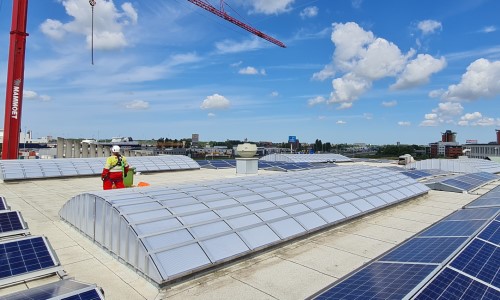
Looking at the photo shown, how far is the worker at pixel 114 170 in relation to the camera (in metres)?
15.9

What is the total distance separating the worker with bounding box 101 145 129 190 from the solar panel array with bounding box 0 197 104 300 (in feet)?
21.7

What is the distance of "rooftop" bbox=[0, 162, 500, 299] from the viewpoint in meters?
8.24

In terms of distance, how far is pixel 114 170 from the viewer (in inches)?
640

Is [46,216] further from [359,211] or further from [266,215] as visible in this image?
[359,211]

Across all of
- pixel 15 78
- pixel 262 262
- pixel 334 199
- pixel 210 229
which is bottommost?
pixel 262 262

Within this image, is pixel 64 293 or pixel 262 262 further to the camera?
pixel 262 262

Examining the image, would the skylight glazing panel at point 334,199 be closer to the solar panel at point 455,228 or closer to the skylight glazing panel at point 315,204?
the skylight glazing panel at point 315,204

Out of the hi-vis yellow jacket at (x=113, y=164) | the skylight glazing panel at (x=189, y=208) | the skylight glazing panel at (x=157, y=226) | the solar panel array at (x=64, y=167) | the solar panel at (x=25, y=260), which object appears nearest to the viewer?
the solar panel at (x=25, y=260)

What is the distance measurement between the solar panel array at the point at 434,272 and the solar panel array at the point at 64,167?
31.0 metres

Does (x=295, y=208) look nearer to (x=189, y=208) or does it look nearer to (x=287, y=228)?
(x=287, y=228)

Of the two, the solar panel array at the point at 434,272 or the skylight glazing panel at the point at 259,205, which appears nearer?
the solar panel array at the point at 434,272

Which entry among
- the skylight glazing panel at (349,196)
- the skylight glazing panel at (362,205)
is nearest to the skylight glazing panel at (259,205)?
the skylight glazing panel at (349,196)

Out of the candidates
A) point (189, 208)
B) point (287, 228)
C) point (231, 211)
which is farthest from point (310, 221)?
point (189, 208)

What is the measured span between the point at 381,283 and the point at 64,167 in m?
33.6
